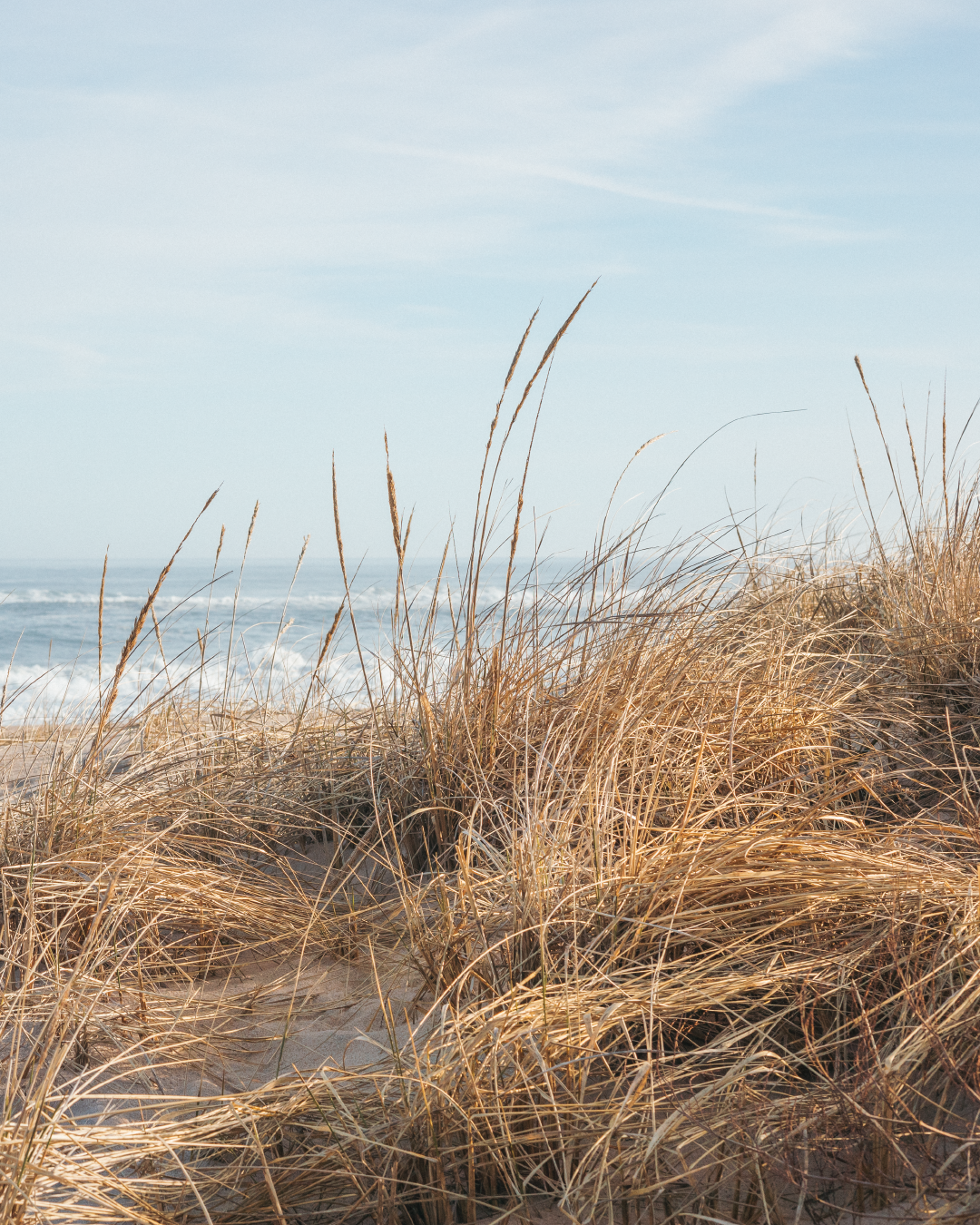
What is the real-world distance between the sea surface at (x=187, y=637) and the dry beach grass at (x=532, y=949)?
30cm

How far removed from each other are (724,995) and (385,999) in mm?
451

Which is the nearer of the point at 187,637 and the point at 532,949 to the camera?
the point at 532,949

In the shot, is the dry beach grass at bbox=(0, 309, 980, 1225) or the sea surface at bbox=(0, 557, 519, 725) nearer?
the dry beach grass at bbox=(0, 309, 980, 1225)

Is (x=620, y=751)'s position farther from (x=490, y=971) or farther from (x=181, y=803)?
(x=181, y=803)

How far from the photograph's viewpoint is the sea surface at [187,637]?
2666 mm

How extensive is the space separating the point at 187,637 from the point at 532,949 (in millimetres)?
13347

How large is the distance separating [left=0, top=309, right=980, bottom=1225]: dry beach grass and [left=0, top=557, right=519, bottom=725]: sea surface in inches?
11.7

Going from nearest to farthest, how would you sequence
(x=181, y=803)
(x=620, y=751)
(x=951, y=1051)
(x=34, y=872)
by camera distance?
(x=951, y=1051) → (x=34, y=872) → (x=620, y=751) → (x=181, y=803)

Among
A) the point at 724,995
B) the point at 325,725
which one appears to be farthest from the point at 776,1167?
the point at 325,725

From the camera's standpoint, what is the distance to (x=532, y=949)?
1356mm

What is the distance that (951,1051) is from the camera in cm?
113

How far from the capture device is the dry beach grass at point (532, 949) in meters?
1.04

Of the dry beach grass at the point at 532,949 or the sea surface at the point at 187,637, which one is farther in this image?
the sea surface at the point at 187,637

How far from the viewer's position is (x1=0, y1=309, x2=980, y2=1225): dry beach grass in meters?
1.04
